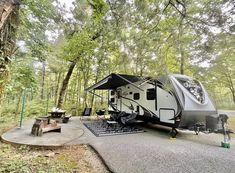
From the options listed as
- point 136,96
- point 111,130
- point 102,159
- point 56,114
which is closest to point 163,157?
point 102,159

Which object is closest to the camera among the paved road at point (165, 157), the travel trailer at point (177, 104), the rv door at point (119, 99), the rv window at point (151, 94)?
the paved road at point (165, 157)

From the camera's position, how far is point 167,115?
6.07 meters

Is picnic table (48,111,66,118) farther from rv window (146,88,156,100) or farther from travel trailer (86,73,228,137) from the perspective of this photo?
rv window (146,88,156,100)

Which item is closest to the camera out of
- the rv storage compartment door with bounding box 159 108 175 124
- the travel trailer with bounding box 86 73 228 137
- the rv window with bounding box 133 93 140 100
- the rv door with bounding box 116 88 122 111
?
the travel trailer with bounding box 86 73 228 137

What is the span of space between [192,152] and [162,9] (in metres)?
→ 3.52

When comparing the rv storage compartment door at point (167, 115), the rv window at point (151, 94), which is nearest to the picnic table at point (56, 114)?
the rv window at point (151, 94)

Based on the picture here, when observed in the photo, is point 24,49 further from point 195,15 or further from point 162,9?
point 195,15

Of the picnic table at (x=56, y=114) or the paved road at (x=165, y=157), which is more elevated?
the picnic table at (x=56, y=114)

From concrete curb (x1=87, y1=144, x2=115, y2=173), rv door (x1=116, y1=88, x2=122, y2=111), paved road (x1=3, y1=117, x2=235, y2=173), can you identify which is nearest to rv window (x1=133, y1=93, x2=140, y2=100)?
rv door (x1=116, y1=88, x2=122, y2=111)

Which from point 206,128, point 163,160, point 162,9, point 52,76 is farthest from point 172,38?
point 52,76

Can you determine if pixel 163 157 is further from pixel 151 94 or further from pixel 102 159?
pixel 151 94

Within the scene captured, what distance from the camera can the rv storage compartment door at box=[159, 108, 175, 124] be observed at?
19.0ft

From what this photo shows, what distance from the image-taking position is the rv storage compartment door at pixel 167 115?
5.79 m

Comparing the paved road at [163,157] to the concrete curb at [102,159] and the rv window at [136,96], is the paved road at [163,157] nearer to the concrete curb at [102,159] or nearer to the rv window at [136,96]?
the concrete curb at [102,159]
